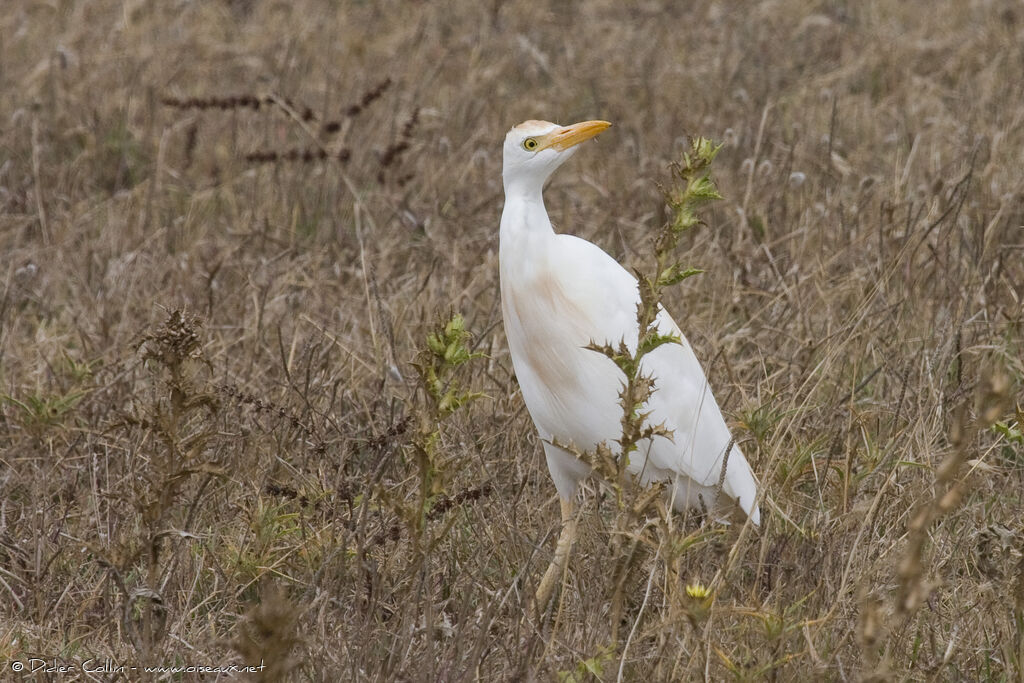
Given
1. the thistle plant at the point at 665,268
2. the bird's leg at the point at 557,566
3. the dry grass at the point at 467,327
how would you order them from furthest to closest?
the bird's leg at the point at 557,566
the dry grass at the point at 467,327
the thistle plant at the point at 665,268

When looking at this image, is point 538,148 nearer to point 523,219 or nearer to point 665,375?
point 523,219

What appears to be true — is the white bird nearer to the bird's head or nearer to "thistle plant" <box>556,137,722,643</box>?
the bird's head

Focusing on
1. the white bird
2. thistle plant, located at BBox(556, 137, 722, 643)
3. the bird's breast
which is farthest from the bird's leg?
thistle plant, located at BBox(556, 137, 722, 643)

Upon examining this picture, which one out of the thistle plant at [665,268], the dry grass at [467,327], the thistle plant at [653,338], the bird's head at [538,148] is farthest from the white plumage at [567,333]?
the thistle plant at [665,268]

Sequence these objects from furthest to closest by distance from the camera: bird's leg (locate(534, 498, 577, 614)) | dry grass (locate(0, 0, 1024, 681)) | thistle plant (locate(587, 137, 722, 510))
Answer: bird's leg (locate(534, 498, 577, 614))
dry grass (locate(0, 0, 1024, 681))
thistle plant (locate(587, 137, 722, 510))

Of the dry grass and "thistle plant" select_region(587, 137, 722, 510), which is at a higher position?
"thistle plant" select_region(587, 137, 722, 510)

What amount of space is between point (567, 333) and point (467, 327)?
136 centimetres

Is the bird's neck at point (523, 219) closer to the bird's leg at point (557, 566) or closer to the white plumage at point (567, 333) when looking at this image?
the white plumage at point (567, 333)

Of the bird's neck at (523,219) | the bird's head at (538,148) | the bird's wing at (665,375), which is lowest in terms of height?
the bird's wing at (665,375)

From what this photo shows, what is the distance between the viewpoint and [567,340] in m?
3.18

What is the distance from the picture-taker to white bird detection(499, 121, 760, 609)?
317 cm

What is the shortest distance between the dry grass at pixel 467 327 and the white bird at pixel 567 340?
169 millimetres

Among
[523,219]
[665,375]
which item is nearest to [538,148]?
[523,219]

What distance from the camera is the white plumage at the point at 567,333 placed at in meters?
3.18
